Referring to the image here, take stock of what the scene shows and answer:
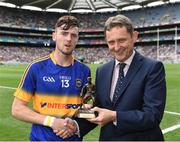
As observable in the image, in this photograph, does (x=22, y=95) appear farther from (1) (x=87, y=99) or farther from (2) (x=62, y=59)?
(1) (x=87, y=99)

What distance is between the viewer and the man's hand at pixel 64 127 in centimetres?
349

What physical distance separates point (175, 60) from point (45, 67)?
7081cm

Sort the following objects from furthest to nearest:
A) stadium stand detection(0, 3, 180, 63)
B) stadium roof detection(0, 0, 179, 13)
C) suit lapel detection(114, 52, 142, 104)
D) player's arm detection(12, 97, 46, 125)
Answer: stadium roof detection(0, 0, 179, 13) → stadium stand detection(0, 3, 180, 63) → player's arm detection(12, 97, 46, 125) → suit lapel detection(114, 52, 142, 104)

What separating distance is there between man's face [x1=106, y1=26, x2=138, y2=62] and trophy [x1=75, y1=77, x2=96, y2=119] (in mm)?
449

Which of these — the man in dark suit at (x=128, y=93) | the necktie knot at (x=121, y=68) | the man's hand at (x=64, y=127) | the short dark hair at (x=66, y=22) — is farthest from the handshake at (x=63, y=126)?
the short dark hair at (x=66, y=22)

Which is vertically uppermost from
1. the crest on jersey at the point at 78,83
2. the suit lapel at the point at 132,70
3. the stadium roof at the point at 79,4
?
the stadium roof at the point at 79,4

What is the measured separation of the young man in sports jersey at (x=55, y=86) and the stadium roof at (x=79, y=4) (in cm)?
7973

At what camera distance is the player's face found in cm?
371

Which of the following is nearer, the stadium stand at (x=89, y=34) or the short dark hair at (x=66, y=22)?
the short dark hair at (x=66, y=22)

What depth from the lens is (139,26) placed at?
89.1m

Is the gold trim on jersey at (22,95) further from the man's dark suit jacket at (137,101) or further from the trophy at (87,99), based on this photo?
the man's dark suit jacket at (137,101)

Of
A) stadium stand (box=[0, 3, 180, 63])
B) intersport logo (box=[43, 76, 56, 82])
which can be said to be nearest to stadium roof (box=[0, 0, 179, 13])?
stadium stand (box=[0, 3, 180, 63])

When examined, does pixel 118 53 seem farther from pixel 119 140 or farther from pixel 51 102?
pixel 51 102

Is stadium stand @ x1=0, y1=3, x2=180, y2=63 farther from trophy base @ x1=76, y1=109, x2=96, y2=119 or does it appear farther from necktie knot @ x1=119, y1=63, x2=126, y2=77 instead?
trophy base @ x1=76, y1=109, x2=96, y2=119
